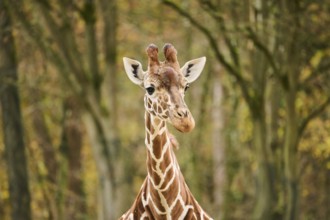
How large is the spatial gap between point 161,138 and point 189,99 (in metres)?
14.2

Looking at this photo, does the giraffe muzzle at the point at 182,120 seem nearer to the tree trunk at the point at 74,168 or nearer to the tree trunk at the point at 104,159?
the tree trunk at the point at 104,159

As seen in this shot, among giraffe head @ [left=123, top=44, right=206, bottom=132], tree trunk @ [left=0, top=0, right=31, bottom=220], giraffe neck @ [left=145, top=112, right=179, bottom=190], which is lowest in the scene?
giraffe neck @ [left=145, top=112, right=179, bottom=190]

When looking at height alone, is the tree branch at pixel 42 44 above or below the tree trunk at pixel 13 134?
above

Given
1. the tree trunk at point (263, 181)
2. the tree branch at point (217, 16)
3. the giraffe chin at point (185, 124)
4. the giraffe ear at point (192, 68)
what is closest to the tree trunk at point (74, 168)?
the tree trunk at point (263, 181)

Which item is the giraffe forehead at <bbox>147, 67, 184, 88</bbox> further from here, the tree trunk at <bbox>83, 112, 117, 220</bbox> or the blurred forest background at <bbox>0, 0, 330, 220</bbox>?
the tree trunk at <bbox>83, 112, 117, 220</bbox>

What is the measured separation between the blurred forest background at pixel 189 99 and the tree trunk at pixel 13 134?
2cm

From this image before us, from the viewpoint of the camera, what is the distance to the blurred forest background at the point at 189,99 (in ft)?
59.9

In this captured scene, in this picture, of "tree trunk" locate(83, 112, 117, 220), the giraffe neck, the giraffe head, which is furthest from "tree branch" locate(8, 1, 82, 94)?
the giraffe head

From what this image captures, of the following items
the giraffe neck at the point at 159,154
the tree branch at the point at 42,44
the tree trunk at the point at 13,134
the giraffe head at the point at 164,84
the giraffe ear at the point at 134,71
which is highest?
the tree branch at the point at 42,44

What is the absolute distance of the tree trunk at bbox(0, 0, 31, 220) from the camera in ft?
60.3

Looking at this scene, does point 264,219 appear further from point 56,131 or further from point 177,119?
point 56,131

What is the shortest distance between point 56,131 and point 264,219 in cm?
1185

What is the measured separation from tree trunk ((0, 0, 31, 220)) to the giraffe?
823cm

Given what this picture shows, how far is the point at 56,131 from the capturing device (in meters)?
29.9
